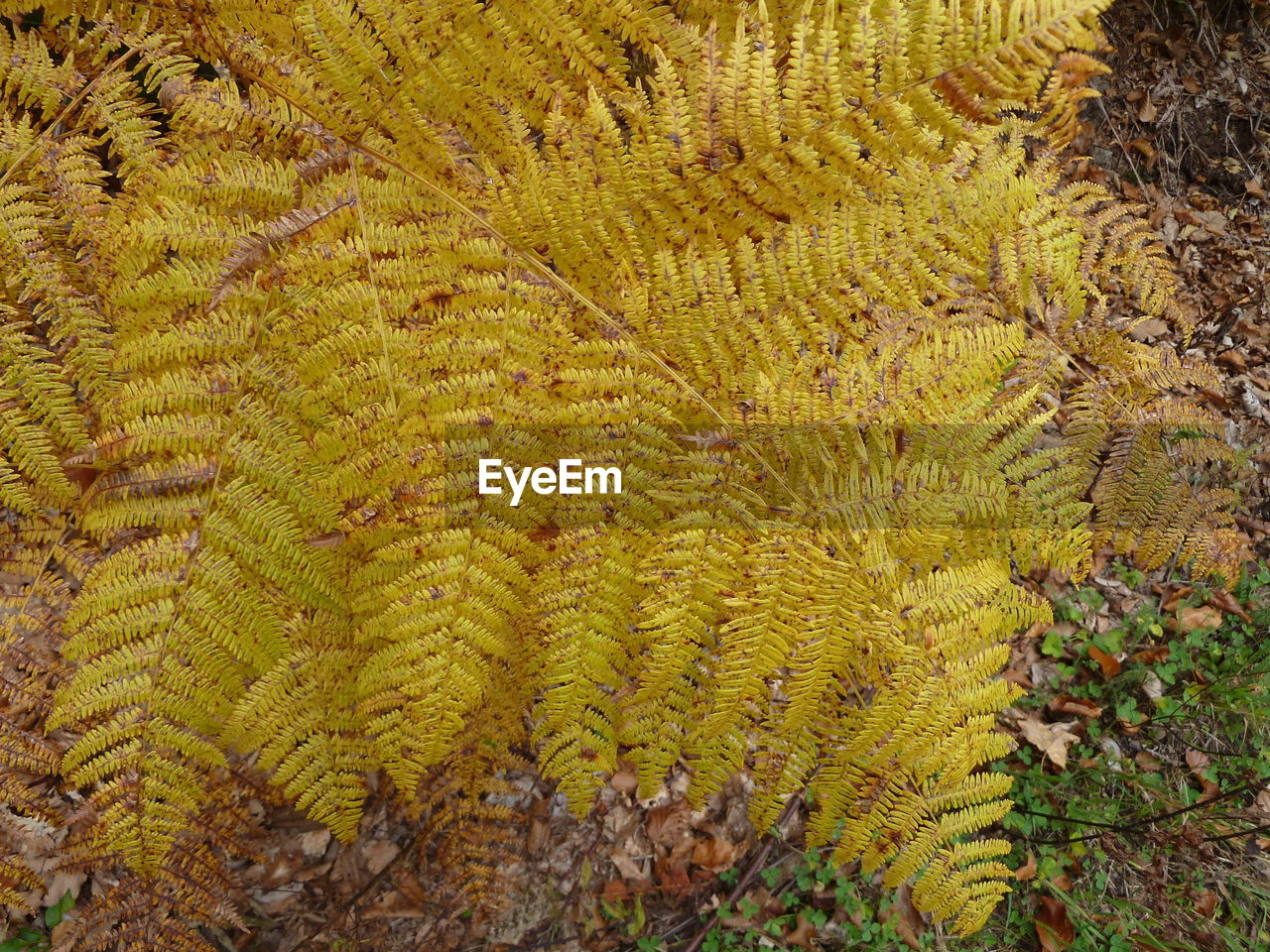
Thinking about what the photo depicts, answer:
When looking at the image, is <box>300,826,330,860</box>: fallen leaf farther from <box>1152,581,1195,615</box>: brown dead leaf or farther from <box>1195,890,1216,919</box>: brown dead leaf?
<box>1152,581,1195,615</box>: brown dead leaf

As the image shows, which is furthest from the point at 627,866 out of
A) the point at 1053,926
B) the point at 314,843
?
the point at 1053,926

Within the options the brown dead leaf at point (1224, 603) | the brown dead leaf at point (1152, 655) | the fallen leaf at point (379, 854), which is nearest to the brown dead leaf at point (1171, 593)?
the brown dead leaf at point (1224, 603)

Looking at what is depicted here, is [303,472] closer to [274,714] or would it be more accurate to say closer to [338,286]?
[338,286]

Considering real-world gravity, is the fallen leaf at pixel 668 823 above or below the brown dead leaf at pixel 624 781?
below

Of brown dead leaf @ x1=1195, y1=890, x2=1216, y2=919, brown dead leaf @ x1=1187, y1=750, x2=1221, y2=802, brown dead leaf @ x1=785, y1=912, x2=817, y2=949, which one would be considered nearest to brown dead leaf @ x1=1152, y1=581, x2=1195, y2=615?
brown dead leaf @ x1=1187, y1=750, x2=1221, y2=802

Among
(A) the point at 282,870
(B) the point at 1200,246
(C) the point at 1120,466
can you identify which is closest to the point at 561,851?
(A) the point at 282,870

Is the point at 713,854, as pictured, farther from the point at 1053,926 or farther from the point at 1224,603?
the point at 1224,603

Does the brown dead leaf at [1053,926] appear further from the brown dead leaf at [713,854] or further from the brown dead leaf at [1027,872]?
the brown dead leaf at [713,854]
